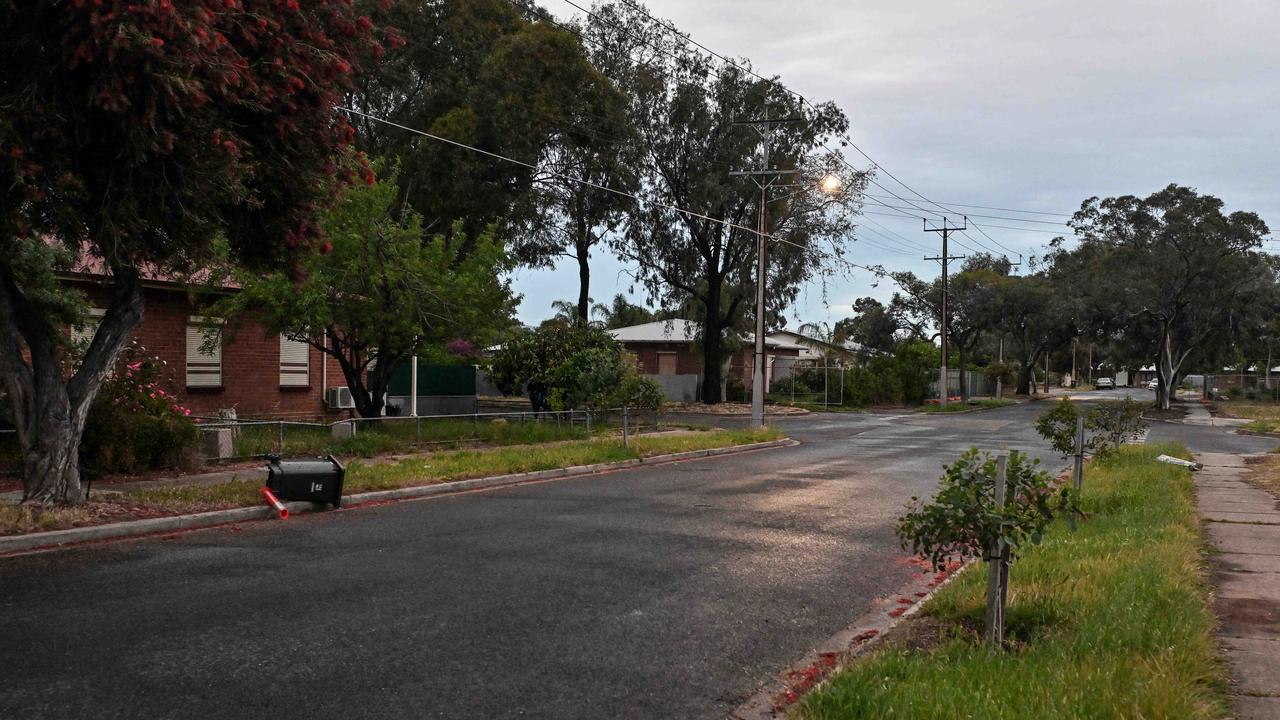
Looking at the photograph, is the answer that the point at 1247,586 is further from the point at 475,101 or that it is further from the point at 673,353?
the point at 673,353

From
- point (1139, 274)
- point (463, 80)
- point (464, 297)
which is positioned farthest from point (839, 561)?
point (1139, 274)

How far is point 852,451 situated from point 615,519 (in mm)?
12941

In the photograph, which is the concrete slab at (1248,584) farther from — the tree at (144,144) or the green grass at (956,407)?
the green grass at (956,407)

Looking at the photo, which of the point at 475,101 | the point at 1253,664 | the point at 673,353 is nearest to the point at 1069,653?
the point at 1253,664

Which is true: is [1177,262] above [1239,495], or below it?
above

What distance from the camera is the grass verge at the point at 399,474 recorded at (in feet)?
34.1

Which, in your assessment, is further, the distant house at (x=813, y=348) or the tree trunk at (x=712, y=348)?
the distant house at (x=813, y=348)

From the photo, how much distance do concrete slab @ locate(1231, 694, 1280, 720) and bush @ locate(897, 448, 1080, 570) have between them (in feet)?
4.10

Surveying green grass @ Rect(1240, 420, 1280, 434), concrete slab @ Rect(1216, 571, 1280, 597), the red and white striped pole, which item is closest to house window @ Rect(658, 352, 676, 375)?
green grass @ Rect(1240, 420, 1280, 434)

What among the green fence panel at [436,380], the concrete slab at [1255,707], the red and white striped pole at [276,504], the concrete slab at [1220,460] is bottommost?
the concrete slab at [1220,460]

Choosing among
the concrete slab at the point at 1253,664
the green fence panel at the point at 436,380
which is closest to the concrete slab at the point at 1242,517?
the concrete slab at the point at 1253,664

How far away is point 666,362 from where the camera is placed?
5688 centimetres

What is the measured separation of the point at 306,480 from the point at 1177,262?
49157 millimetres

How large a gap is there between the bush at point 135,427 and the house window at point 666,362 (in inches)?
1648
